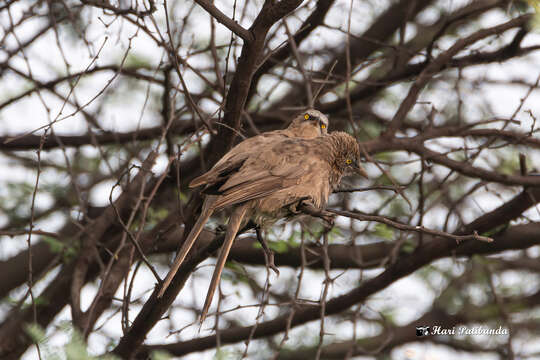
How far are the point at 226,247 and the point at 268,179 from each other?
1.69ft

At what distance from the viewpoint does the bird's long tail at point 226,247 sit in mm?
3121

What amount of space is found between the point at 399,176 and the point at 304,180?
4247 mm

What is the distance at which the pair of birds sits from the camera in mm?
3406

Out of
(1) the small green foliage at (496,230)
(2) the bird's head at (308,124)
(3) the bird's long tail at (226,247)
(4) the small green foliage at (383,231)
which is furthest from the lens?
(4) the small green foliage at (383,231)

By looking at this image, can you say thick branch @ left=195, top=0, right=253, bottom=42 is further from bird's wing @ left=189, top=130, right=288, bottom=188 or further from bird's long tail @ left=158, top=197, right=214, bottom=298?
bird's long tail @ left=158, top=197, right=214, bottom=298

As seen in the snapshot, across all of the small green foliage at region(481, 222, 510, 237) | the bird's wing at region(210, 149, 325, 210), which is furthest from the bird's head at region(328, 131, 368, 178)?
the small green foliage at region(481, 222, 510, 237)

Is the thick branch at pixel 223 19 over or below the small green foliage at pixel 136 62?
below

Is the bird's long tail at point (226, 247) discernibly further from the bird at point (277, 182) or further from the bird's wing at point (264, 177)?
the bird's wing at point (264, 177)

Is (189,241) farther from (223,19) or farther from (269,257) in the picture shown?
(223,19)

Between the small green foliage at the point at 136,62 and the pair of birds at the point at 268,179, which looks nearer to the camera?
the pair of birds at the point at 268,179

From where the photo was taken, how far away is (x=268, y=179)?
358 centimetres

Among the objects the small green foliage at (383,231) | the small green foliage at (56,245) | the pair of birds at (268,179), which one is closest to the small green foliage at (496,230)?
the small green foliage at (383,231)

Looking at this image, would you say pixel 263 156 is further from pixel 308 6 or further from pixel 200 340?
pixel 308 6

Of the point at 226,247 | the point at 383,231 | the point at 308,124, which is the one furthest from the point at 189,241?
the point at 383,231
